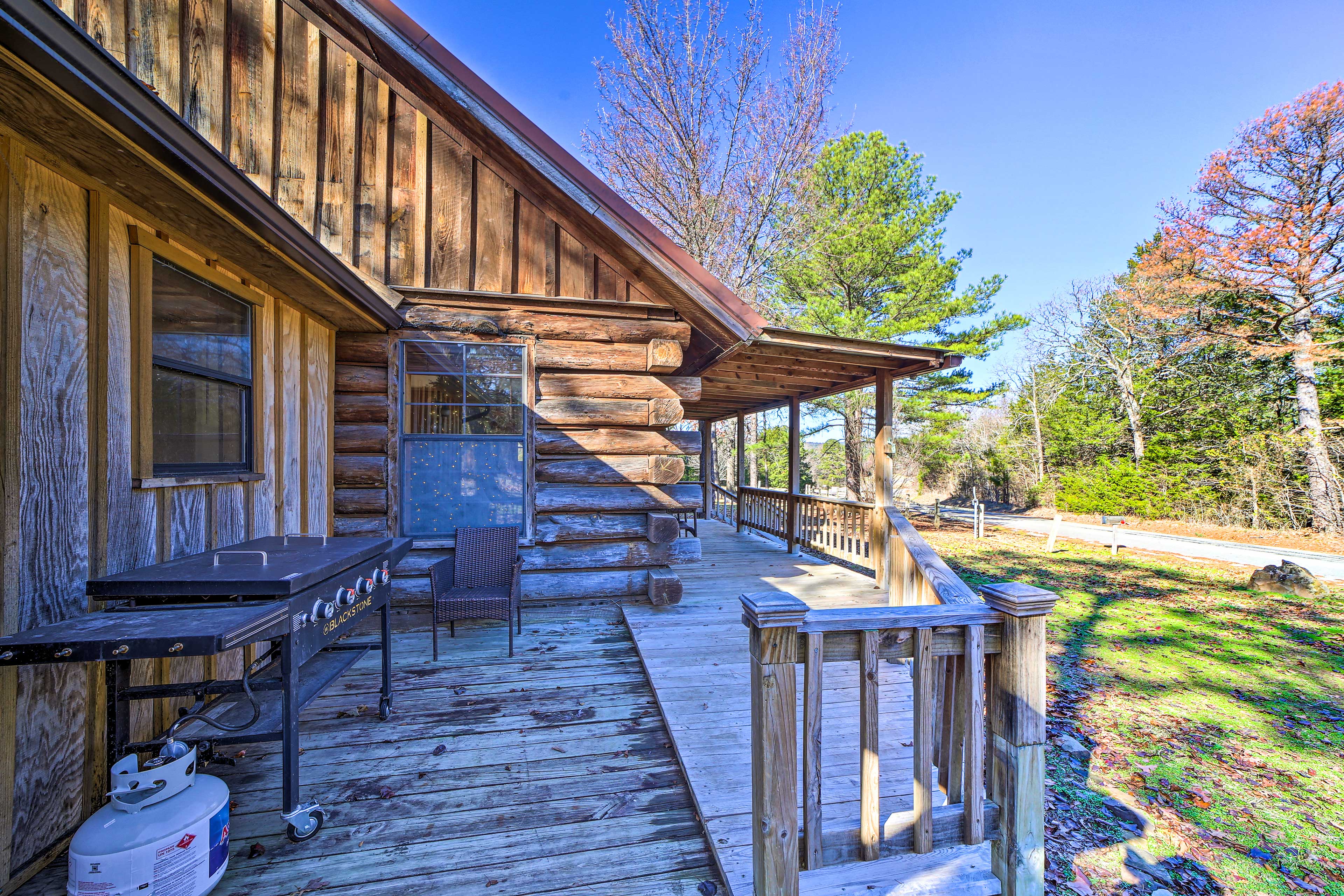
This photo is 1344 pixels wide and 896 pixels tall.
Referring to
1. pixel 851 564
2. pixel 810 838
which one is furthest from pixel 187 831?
pixel 851 564

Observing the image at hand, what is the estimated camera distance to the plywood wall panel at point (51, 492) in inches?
72.1

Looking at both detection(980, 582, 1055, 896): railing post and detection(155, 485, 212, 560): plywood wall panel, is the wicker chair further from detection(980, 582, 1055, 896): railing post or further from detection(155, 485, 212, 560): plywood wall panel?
detection(980, 582, 1055, 896): railing post

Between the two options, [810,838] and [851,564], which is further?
[851,564]

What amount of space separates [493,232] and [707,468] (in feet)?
29.9

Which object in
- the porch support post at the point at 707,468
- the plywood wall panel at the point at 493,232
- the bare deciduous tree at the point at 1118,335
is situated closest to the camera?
the plywood wall panel at the point at 493,232

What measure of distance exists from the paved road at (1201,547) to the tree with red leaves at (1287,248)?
9.67ft

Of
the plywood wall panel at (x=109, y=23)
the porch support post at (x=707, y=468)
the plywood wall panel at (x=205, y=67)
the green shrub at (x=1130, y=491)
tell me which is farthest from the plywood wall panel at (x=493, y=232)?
the green shrub at (x=1130, y=491)

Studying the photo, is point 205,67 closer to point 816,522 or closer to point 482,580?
point 482,580

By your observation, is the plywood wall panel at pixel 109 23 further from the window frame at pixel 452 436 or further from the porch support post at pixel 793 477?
the porch support post at pixel 793 477

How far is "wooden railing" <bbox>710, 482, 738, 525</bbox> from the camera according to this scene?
1210 centimetres

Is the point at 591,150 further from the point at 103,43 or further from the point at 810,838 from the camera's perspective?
the point at 810,838

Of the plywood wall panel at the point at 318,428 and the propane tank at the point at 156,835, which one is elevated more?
the plywood wall panel at the point at 318,428

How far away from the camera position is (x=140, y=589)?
191cm

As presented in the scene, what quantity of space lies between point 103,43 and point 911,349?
6.60 metres
